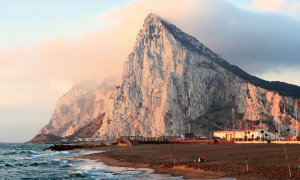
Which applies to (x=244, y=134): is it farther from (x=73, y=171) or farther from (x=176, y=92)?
(x=73, y=171)

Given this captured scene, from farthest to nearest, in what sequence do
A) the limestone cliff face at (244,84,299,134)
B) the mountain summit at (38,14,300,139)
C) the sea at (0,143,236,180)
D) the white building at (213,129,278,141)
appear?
1. the mountain summit at (38,14,300,139)
2. the limestone cliff face at (244,84,299,134)
3. the white building at (213,129,278,141)
4. the sea at (0,143,236,180)

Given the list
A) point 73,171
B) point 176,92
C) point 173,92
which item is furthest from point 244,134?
point 73,171

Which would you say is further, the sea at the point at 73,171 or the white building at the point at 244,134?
the white building at the point at 244,134

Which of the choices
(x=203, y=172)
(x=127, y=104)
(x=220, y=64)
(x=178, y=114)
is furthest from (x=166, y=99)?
(x=203, y=172)

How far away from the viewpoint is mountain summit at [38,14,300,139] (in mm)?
140875

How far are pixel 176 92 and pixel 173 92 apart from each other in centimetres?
202

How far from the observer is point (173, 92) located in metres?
148

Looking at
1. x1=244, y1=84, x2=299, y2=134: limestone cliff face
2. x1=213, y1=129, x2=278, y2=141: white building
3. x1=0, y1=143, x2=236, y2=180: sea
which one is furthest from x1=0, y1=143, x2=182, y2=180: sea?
x1=244, y1=84, x2=299, y2=134: limestone cliff face

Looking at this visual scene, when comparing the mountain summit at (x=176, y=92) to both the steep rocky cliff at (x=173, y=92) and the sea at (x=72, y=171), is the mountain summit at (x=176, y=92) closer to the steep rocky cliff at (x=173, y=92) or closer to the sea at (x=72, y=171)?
the steep rocky cliff at (x=173, y=92)

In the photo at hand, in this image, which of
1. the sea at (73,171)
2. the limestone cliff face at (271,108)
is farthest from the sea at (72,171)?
the limestone cliff face at (271,108)

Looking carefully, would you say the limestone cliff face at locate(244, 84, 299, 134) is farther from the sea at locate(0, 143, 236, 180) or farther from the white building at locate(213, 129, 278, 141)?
the sea at locate(0, 143, 236, 180)

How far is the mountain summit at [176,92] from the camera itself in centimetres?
14088

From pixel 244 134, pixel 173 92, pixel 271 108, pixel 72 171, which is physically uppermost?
pixel 173 92

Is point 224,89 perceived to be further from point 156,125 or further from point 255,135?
point 255,135
